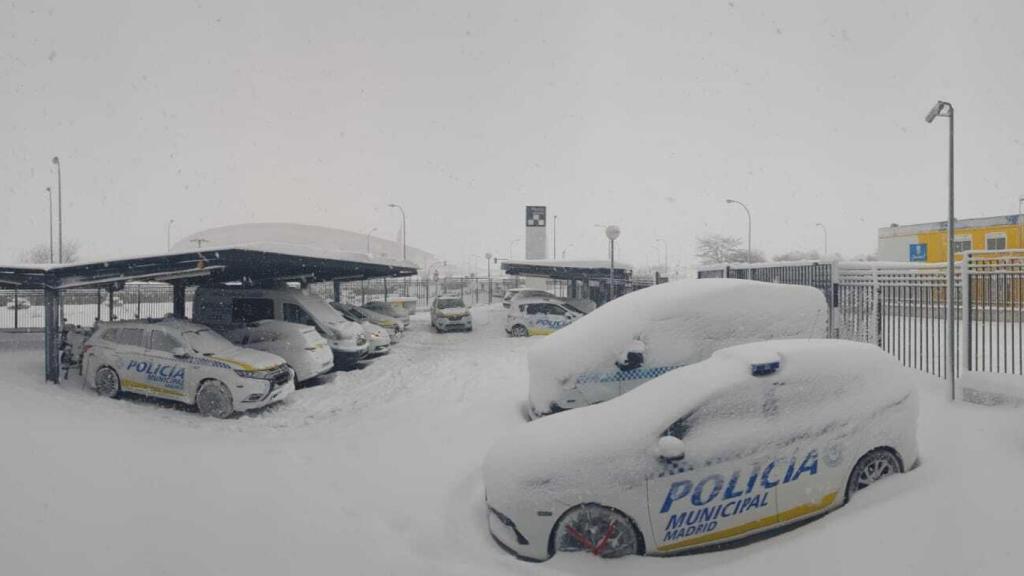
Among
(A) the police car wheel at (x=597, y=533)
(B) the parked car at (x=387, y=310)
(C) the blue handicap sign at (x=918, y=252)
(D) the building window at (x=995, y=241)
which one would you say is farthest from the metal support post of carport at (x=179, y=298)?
(C) the blue handicap sign at (x=918, y=252)

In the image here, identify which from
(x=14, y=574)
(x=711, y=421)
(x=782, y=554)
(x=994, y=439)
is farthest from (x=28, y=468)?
(x=994, y=439)

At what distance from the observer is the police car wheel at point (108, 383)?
9164 millimetres

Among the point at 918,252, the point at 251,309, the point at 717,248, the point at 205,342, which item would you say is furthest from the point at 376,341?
the point at 717,248

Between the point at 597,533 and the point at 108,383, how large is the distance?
9.20 m

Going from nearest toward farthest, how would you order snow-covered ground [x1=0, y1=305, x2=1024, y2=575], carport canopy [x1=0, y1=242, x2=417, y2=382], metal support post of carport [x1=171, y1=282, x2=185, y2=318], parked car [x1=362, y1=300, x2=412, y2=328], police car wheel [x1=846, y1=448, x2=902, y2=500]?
snow-covered ground [x1=0, y1=305, x2=1024, y2=575] → police car wheel [x1=846, y1=448, x2=902, y2=500] → carport canopy [x1=0, y1=242, x2=417, y2=382] → metal support post of carport [x1=171, y1=282, x2=185, y2=318] → parked car [x1=362, y1=300, x2=412, y2=328]

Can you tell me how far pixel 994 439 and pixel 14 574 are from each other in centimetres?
769

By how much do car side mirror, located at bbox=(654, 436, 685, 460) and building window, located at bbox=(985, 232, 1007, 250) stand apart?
88.5ft

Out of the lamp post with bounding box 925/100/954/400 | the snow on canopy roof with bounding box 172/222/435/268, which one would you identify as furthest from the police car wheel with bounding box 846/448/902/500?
the snow on canopy roof with bounding box 172/222/435/268

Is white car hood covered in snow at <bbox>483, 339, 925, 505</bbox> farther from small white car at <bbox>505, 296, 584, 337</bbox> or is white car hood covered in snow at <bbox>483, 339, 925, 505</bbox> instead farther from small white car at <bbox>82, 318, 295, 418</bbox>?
small white car at <bbox>505, 296, 584, 337</bbox>

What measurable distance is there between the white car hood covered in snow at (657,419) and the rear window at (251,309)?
32.1 ft

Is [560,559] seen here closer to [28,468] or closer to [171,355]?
[28,468]

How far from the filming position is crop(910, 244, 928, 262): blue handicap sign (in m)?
26.2

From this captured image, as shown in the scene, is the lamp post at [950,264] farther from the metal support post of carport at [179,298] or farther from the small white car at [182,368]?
the metal support post of carport at [179,298]

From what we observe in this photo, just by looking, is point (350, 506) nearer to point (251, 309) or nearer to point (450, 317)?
point (251, 309)
